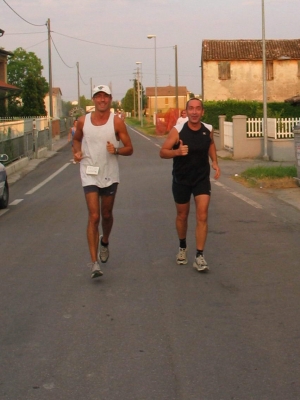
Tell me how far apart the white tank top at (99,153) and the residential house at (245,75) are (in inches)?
2016

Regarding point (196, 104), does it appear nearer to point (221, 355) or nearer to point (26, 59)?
point (221, 355)

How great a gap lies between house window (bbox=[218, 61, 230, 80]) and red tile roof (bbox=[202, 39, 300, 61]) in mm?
441

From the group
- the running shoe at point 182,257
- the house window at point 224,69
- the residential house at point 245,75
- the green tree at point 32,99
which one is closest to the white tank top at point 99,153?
the running shoe at point 182,257

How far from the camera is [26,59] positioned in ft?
319

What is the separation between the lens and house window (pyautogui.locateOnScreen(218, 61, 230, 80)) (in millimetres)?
57281

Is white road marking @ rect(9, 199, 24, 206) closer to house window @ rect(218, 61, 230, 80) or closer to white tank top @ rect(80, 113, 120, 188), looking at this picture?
white tank top @ rect(80, 113, 120, 188)

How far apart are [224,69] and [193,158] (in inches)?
2032

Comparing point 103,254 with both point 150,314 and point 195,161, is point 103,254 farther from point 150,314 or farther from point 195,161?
point 150,314

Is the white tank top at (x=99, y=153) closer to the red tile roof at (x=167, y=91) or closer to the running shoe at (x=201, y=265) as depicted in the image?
the running shoe at (x=201, y=265)

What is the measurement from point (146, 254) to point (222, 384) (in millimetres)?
4051

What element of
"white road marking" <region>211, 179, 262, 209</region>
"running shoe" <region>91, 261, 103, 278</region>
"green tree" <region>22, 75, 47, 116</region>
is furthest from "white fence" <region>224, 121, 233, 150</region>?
"green tree" <region>22, 75, 47, 116</region>

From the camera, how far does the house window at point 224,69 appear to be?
188ft

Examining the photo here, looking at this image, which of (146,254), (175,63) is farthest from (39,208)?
(175,63)

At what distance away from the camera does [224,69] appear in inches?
2260
